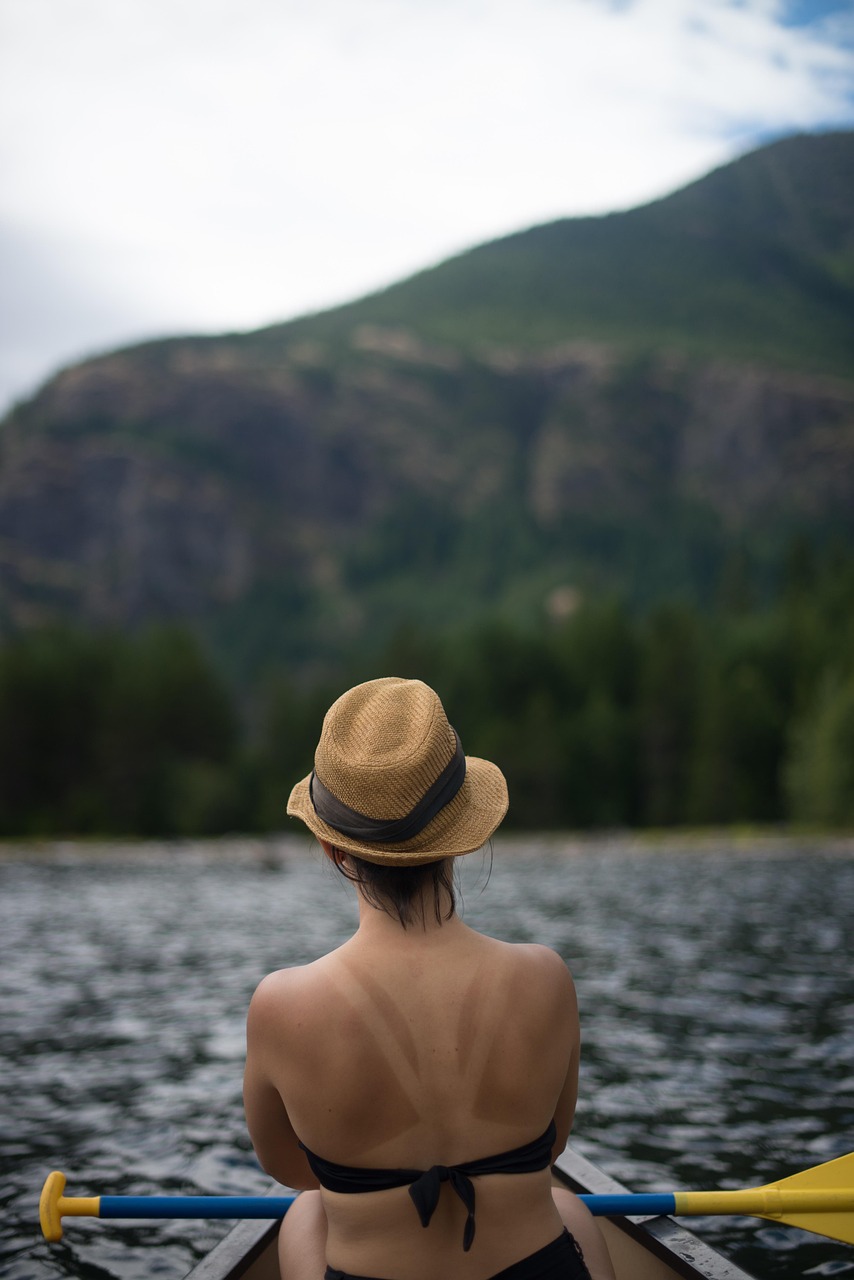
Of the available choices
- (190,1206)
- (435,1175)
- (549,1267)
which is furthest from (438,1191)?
(190,1206)

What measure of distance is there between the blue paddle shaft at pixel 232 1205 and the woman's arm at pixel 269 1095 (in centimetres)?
71

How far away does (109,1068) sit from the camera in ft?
37.0

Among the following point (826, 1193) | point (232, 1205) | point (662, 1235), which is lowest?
point (662, 1235)

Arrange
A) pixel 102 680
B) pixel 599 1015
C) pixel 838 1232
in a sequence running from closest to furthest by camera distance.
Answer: pixel 838 1232, pixel 599 1015, pixel 102 680

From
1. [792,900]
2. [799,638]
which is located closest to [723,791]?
[799,638]

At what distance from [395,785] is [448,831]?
221 millimetres

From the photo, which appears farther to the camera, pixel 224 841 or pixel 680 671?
pixel 680 671

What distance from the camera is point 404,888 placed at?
10.2 feet

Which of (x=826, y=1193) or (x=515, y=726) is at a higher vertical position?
(x=826, y=1193)

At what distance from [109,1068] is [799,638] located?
80.7m

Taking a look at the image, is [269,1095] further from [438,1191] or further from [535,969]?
[535,969]

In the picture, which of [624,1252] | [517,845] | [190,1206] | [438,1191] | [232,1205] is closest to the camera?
[438,1191]

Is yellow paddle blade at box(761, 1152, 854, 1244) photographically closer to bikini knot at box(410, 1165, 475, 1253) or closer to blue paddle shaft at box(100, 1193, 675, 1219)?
blue paddle shaft at box(100, 1193, 675, 1219)

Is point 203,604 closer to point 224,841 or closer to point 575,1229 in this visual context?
point 224,841
